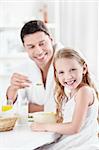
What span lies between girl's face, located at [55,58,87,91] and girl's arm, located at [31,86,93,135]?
0.08 metres

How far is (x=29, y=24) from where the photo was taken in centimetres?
244

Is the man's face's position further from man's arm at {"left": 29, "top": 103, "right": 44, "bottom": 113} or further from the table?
the table

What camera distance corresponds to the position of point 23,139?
1.69 m

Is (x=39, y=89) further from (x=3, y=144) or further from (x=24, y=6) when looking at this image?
(x=24, y=6)

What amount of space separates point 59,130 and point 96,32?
2.15 m

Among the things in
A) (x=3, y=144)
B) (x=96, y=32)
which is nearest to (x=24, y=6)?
(x=96, y=32)

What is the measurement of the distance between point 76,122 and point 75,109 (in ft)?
0.22

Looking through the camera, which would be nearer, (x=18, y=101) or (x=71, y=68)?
(x=71, y=68)

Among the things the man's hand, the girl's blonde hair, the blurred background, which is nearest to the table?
the girl's blonde hair

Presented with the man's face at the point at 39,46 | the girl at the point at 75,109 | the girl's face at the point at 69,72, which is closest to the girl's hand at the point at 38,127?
the girl at the point at 75,109

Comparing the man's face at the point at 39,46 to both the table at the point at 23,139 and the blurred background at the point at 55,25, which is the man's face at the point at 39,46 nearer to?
the table at the point at 23,139

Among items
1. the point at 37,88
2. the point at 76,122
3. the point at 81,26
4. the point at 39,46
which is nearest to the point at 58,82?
the point at 76,122

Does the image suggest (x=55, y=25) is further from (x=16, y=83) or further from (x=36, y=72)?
(x=16, y=83)

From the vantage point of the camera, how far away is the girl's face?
1935 millimetres
